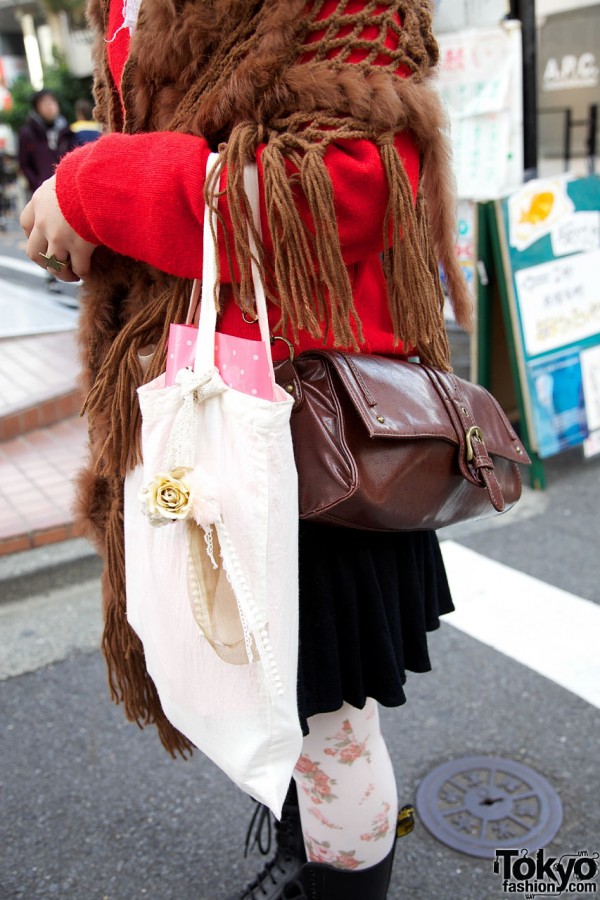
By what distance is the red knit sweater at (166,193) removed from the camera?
1053 mm

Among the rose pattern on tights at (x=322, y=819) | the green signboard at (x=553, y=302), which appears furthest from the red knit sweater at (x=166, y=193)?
the green signboard at (x=553, y=302)

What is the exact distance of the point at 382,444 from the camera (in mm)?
1139

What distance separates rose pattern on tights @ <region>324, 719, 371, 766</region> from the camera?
1340mm

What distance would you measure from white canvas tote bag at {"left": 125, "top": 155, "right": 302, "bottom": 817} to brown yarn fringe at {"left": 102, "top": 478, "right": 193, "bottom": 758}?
22cm

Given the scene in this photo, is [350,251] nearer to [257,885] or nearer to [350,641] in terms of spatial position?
[350,641]

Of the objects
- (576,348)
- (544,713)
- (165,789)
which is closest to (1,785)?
(165,789)

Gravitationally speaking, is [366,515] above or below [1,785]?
above

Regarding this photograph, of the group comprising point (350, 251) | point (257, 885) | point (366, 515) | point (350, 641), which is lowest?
point (257, 885)

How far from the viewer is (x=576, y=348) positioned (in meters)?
3.95

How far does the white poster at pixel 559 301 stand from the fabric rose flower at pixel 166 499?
9.85ft

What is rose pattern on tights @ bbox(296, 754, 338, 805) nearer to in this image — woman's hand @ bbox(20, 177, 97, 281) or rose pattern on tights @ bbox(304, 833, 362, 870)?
rose pattern on tights @ bbox(304, 833, 362, 870)

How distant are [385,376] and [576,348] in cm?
303

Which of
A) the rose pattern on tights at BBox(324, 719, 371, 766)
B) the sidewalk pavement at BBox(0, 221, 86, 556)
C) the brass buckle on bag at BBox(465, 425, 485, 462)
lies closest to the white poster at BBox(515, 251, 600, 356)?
the sidewalk pavement at BBox(0, 221, 86, 556)

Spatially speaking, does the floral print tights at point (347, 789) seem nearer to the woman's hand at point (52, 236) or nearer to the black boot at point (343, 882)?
the black boot at point (343, 882)
